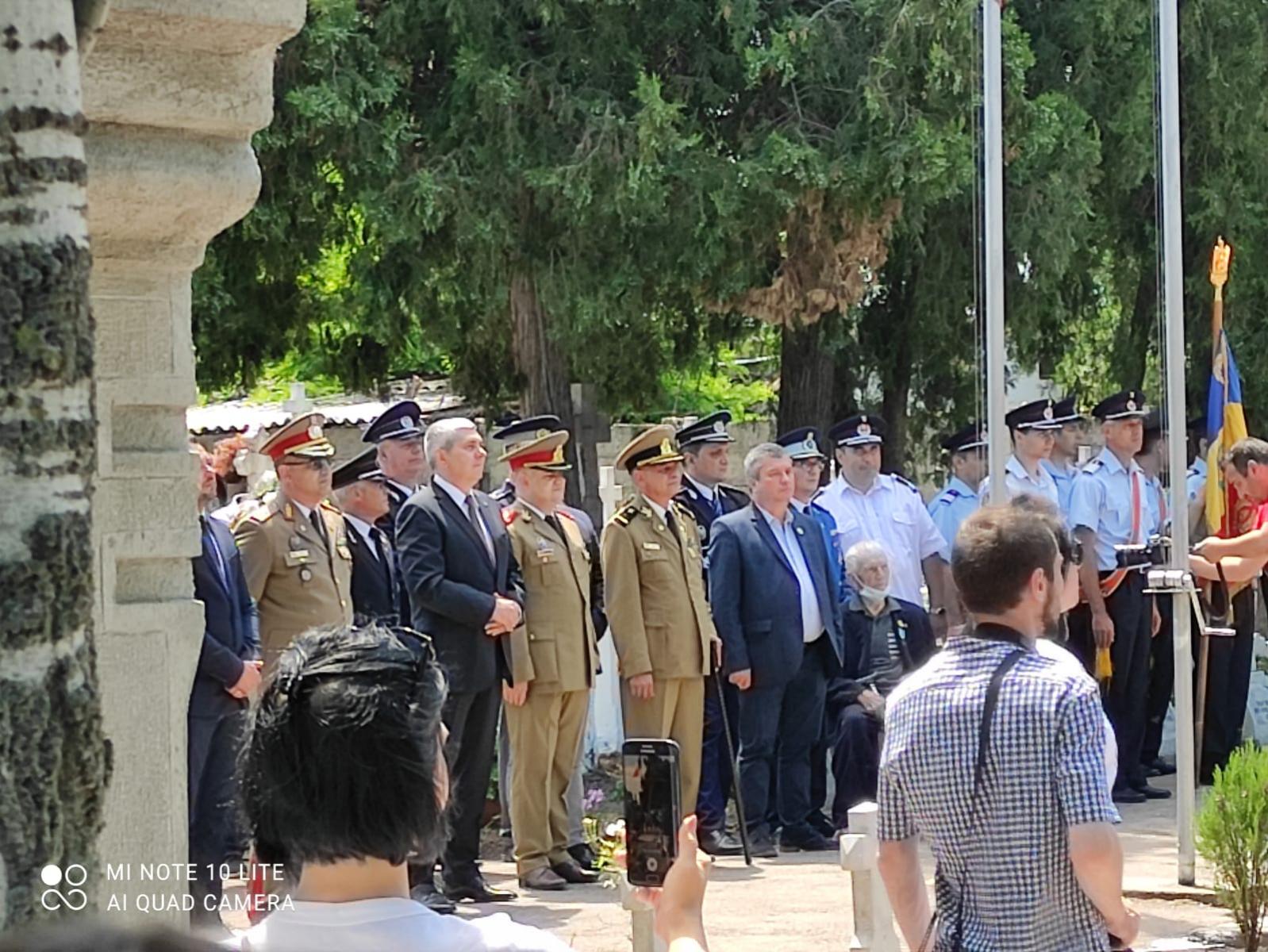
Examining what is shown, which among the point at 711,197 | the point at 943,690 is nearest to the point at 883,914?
the point at 943,690

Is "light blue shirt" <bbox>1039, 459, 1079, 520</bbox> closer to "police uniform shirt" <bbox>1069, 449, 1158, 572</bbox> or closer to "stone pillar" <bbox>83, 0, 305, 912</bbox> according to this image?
"police uniform shirt" <bbox>1069, 449, 1158, 572</bbox>

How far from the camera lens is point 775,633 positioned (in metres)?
9.38

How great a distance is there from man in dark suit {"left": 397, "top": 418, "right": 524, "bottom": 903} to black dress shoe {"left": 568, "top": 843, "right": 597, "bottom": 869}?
0.58m

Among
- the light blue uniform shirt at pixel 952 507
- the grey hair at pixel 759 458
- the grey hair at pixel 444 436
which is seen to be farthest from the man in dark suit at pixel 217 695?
the light blue uniform shirt at pixel 952 507

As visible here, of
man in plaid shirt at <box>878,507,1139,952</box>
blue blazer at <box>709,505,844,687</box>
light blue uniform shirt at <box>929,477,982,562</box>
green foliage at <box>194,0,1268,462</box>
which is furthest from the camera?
green foliage at <box>194,0,1268,462</box>

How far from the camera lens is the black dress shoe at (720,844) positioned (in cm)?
927

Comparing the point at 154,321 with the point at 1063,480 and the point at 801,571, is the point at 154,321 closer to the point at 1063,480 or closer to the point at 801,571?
the point at 801,571

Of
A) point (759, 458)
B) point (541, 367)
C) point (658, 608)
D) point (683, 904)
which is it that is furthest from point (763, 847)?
point (683, 904)

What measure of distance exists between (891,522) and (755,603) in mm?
1369

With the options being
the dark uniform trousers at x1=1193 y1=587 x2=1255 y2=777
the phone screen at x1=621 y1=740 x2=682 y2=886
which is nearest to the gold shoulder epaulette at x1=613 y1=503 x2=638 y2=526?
the dark uniform trousers at x1=1193 y1=587 x2=1255 y2=777

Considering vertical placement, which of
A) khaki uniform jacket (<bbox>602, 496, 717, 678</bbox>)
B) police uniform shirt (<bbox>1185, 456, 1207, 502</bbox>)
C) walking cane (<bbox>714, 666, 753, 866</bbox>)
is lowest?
walking cane (<bbox>714, 666, 753, 866</bbox>)

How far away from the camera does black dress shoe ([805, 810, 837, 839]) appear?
31.6 feet

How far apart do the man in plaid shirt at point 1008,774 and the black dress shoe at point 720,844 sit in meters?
5.35

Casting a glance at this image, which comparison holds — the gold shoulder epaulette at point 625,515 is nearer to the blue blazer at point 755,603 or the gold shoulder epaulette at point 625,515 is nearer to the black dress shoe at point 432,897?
the blue blazer at point 755,603
